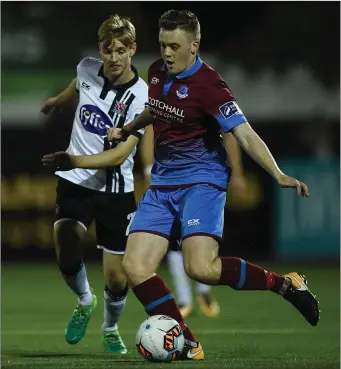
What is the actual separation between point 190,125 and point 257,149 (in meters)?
0.54

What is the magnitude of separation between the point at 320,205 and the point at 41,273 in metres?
4.43

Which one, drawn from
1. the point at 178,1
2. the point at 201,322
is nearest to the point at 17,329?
the point at 201,322

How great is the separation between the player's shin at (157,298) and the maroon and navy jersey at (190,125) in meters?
0.70

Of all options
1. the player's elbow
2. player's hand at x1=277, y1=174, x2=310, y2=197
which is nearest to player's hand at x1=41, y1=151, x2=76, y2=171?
the player's elbow

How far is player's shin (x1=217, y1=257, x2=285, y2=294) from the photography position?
775 centimetres

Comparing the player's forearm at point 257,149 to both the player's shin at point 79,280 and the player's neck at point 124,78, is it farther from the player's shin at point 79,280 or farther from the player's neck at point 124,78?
the player's shin at point 79,280

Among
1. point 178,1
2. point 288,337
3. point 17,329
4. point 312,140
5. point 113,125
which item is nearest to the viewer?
point 113,125

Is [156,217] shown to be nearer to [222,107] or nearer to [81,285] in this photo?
[222,107]

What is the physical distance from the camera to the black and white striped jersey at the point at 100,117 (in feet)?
29.2

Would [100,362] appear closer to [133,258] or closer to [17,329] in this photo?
Result: [133,258]

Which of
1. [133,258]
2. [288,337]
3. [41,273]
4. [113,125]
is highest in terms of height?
[113,125]

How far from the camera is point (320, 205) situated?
17547mm

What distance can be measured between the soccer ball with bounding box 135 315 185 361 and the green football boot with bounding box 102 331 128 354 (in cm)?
120

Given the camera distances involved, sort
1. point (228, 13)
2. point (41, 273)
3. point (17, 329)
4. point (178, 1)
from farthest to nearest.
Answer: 1. point (228, 13)
2. point (178, 1)
3. point (41, 273)
4. point (17, 329)
